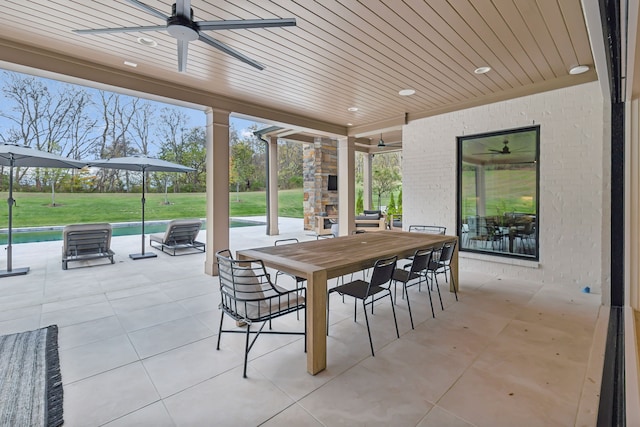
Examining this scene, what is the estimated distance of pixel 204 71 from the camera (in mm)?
3635

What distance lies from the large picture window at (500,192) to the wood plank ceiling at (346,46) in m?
0.67

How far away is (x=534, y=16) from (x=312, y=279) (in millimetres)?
2841

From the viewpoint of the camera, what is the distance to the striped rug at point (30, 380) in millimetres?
1638

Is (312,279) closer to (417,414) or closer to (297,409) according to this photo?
(297,409)

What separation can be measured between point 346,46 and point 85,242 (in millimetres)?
5351

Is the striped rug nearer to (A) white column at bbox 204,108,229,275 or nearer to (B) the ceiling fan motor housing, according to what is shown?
(A) white column at bbox 204,108,229,275

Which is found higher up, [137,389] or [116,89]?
[116,89]

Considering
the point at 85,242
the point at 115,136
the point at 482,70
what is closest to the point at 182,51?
the point at 482,70

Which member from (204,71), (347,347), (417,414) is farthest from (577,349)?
(204,71)

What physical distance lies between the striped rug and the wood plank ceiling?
2679mm

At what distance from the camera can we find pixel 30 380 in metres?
1.96

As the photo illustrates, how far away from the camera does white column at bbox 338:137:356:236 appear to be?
6812 mm

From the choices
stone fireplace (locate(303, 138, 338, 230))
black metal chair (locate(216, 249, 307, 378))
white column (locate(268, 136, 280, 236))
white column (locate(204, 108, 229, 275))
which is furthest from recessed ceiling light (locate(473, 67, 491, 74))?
Result: white column (locate(268, 136, 280, 236))

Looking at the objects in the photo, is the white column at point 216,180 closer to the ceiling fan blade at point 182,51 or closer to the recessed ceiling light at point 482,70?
the ceiling fan blade at point 182,51
